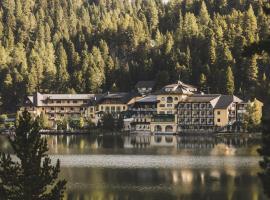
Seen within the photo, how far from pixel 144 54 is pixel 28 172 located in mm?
130702

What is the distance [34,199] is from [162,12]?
176 meters

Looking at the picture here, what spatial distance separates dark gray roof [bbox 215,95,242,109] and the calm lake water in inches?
1519

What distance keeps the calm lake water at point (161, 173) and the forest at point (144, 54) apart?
45.9 metres

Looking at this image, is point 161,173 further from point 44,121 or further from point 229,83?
point 44,121

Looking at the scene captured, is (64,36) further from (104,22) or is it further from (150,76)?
(150,76)

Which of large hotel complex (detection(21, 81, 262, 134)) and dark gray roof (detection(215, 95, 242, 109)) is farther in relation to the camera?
large hotel complex (detection(21, 81, 262, 134))

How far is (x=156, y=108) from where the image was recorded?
129500mm

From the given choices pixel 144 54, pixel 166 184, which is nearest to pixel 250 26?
pixel 144 54

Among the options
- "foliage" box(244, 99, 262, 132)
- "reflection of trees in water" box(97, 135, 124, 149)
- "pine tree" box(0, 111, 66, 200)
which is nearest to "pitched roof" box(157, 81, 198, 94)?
"foliage" box(244, 99, 262, 132)

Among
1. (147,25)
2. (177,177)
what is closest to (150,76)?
(147,25)

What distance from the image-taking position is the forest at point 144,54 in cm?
13300

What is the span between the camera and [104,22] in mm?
185750

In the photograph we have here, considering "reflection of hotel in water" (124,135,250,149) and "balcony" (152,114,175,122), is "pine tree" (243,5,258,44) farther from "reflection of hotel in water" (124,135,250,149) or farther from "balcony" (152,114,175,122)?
"reflection of hotel in water" (124,135,250,149)

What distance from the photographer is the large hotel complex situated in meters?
122
